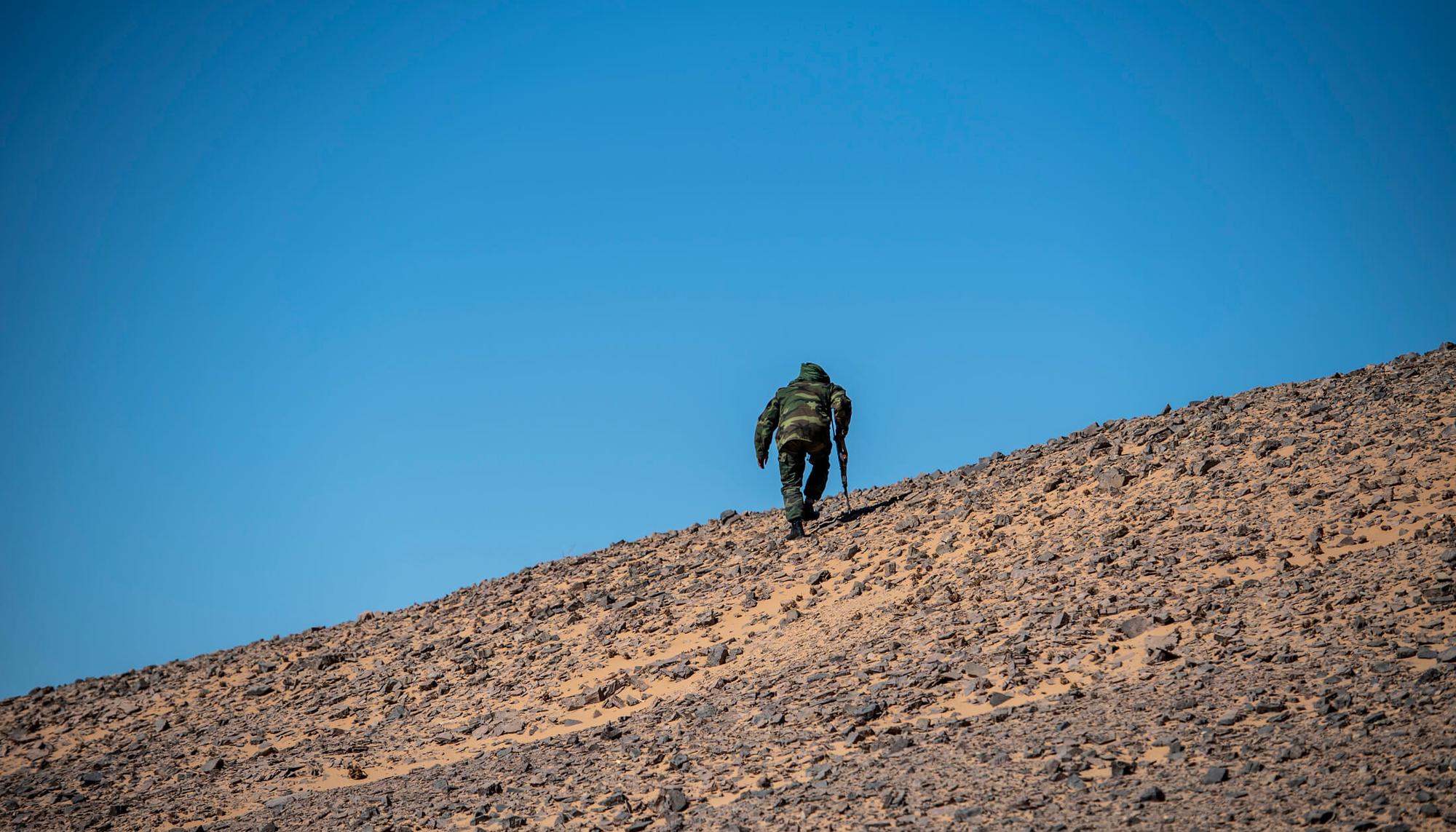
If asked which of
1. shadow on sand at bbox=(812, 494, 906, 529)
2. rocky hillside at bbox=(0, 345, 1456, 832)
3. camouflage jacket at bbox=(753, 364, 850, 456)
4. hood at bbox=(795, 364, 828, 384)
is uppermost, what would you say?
hood at bbox=(795, 364, 828, 384)

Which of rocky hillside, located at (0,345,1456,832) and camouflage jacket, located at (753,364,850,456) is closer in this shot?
rocky hillside, located at (0,345,1456,832)

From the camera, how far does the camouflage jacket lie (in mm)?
17234

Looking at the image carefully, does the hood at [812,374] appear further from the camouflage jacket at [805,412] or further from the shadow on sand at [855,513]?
the shadow on sand at [855,513]

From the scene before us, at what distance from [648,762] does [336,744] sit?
479 cm

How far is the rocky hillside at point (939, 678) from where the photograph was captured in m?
8.62

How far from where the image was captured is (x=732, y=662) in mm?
13242

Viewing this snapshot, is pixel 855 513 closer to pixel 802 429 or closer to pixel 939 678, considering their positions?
pixel 802 429

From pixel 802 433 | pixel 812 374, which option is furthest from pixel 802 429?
pixel 812 374

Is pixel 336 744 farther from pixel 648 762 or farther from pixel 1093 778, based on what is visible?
pixel 1093 778

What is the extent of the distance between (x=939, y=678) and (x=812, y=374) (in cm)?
798

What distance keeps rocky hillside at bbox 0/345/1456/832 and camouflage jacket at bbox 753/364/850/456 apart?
1439mm

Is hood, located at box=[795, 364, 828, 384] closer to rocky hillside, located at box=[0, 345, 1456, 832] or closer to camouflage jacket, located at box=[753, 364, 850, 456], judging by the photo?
camouflage jacket, located at box=[753, 364, 850, 456]

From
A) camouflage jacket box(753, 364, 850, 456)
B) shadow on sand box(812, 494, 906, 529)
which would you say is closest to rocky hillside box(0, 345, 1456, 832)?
shadow on sand box(812, 494, 906, 529)

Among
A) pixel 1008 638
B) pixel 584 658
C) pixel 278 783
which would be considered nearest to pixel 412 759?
pixel 278 783
